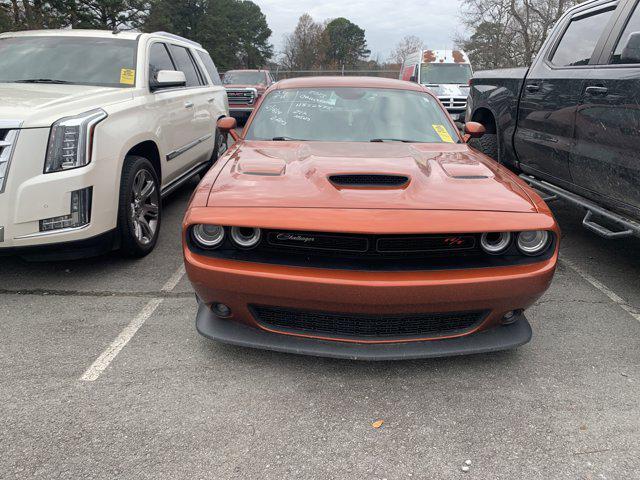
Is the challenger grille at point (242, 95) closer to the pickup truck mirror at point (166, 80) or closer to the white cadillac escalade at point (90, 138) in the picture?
the white cadillac escalade at point (90, 138)

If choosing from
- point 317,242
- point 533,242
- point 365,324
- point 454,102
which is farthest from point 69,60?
point 454,102

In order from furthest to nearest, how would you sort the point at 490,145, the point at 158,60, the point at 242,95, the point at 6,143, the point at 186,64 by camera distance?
1. the point at 242,95
2. the point at 186,64
3. the point at 490,145
4. the point at 158,60
5. the point at 6,143

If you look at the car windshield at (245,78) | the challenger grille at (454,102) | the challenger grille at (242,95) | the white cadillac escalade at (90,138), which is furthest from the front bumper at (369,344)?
the car windshield at (245,78)

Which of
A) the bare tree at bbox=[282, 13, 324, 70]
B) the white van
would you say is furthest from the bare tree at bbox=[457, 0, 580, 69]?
the bare tree at bbox=[282, 13, 324, 70]

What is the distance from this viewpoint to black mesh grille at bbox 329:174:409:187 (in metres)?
2.66

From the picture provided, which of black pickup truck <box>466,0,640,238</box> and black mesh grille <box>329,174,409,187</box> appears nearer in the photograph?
black mesh grille <box>329,174,409,187</box>

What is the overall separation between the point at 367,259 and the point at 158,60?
12.8ft

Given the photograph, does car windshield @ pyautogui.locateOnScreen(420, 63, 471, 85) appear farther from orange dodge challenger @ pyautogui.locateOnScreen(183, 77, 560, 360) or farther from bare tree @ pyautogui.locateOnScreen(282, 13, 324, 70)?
bare tree @ pyautogui.locateOnScreen(282, 13, 324, 70)

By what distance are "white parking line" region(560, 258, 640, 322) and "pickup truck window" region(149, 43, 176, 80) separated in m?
4.17

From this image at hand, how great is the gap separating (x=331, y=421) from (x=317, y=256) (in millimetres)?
783

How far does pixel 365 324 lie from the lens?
248 cm

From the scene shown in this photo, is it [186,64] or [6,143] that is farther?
[186,64]

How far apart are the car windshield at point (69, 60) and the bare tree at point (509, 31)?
27.9 meters

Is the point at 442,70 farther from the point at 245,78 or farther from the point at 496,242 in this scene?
the point at 496,242
